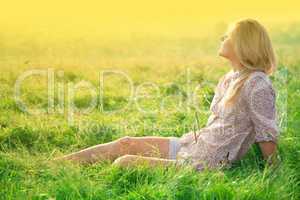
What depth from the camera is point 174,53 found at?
12047mm

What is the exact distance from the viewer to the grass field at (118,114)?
414 cm

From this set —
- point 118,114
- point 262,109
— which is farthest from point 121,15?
point 262,109

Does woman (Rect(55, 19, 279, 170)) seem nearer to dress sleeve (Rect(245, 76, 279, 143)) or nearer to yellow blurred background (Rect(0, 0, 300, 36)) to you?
dress sleeve (Rect(245, 76, 279, 143))

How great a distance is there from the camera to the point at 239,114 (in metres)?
4.64

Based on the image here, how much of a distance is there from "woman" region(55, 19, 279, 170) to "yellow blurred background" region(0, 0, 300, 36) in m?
7.42

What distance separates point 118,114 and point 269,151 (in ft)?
9.05

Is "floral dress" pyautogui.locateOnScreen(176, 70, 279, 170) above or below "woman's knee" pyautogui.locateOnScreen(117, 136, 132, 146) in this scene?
above

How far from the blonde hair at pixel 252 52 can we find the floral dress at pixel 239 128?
2.4 inches

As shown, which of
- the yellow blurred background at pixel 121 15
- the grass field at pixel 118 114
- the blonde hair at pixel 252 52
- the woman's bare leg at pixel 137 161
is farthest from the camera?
the yellow blurred background at pixel 121 15

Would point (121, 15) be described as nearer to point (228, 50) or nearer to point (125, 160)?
point (228, 50)

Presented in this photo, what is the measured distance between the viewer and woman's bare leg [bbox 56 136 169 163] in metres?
4.89

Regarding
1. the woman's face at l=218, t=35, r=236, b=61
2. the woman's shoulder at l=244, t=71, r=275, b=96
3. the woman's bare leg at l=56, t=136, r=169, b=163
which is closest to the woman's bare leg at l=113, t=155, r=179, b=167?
the woman's bare leg at l=56, t=136, r=169, b=163

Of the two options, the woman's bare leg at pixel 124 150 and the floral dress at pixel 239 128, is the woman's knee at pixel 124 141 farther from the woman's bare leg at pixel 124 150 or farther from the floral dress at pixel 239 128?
the floral dress at pixel 239 128

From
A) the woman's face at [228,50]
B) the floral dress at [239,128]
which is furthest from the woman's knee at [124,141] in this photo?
the woman's face at [228,50]
